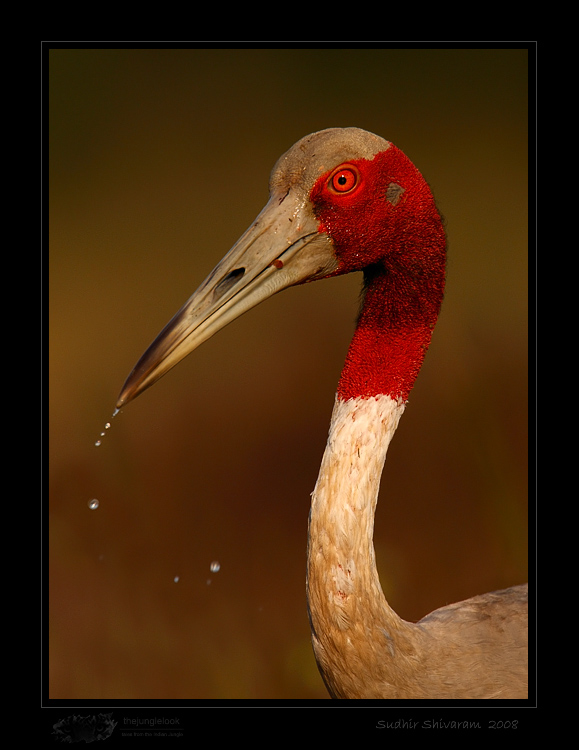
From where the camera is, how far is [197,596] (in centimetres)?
429

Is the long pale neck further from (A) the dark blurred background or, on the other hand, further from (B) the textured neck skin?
(A) the dark blurred background

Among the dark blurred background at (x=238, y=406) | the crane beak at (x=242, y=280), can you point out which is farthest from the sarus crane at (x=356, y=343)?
the dark blurred background at (x=238, y=406)

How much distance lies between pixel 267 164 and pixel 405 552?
212 centimetres

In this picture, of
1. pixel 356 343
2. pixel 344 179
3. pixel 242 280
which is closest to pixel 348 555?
pixel 356 343

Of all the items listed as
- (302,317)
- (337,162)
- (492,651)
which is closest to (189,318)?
(337,162)

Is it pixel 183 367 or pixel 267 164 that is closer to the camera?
pixel 267 164

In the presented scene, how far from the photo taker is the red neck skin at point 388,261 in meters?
2.02

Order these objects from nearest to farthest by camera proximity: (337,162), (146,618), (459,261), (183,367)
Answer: (337,162), (459,261), (146,618), (183,367)

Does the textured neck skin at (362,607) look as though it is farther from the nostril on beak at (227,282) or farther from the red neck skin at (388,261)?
the nostril on beak at (227,282)

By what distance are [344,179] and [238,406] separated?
2.65 metres

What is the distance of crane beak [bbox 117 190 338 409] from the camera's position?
1.97 meters

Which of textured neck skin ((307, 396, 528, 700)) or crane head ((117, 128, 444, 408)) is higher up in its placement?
crane head ((117, 128, 444, 408))

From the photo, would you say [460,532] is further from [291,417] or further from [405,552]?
[291,417]

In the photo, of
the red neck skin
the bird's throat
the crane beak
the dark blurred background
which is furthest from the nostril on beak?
the dark blurred background
